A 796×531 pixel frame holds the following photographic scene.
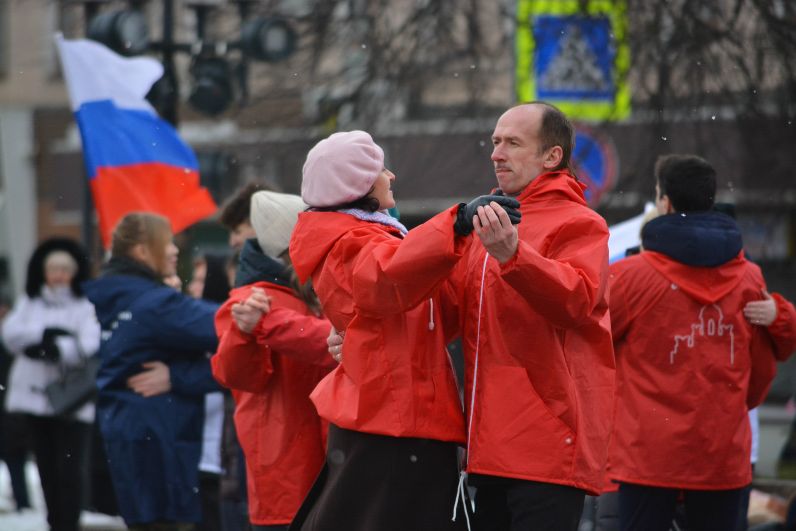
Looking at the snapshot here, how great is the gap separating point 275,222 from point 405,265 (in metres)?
1.86

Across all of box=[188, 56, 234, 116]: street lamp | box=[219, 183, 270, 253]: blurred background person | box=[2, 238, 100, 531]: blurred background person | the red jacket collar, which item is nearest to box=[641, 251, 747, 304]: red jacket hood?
the red jacket collar

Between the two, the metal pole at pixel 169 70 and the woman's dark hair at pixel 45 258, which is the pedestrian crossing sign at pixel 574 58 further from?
the woman's dark hair at pixel 45 258

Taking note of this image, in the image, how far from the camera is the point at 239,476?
775 cm

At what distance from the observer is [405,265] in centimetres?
432

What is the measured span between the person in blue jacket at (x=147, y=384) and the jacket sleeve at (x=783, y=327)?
257 cm

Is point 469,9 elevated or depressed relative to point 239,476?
elevated

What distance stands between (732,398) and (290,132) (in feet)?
28.5

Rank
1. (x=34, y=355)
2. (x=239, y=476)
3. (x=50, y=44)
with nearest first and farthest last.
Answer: (x=239, y=476), (x=34, y=355), (x=50, y=44)

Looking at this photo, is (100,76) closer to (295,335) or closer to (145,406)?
(145,406)

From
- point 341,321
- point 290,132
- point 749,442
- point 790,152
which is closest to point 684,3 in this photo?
point 790,152

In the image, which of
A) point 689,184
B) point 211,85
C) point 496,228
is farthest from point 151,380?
point 211,85

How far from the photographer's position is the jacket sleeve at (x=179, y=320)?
23.5 ft

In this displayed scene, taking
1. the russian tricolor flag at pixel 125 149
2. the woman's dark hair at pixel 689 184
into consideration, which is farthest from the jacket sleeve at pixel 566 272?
the russian tricolor flag at pixel 125 149

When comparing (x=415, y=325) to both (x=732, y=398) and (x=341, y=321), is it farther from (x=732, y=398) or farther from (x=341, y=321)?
(x=732, y=398)
